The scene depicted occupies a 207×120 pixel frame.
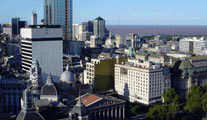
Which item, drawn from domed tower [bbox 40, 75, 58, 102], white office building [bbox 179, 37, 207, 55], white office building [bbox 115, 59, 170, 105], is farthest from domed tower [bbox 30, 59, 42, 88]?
white office building [bbox 179, 37, 207, 55]

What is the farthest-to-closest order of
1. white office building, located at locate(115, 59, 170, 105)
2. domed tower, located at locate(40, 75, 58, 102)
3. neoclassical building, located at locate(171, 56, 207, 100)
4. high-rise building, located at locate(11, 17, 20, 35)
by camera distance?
1. high-rise building, located at locate(11, 17, 20, 35)
2. neoclassical building, located at locate(171, 56, 207, 100)
3. white office building, located at locate(115, 59, 170, 105)
4. domed tower, located at locate(40, 75, 58, 102)

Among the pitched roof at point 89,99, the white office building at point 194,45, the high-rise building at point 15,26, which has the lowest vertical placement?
the pitched roof at point 89,99

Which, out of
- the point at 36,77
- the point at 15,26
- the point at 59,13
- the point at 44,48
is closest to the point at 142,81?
the point at 36,77

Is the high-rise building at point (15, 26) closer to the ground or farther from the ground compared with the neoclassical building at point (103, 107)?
farther from the ground

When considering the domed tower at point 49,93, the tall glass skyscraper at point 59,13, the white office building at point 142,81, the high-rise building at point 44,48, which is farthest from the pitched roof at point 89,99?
the tall glass skyscraper at point 59,13

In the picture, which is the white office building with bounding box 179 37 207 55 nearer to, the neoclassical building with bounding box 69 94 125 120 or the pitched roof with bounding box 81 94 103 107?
the neoclassical building with bounding box 69 94 125 120

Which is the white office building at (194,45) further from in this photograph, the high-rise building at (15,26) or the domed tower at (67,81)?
the high-rise building at (15,26)

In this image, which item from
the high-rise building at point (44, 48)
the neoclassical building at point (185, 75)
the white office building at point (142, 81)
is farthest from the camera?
the high-rise building at point (44, 48)
